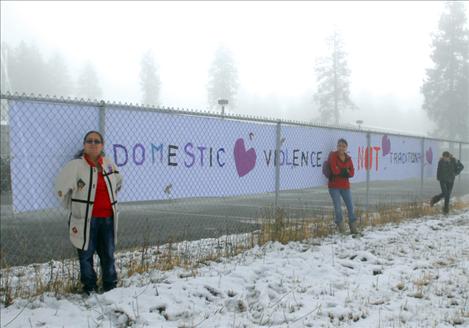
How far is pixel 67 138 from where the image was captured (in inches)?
191

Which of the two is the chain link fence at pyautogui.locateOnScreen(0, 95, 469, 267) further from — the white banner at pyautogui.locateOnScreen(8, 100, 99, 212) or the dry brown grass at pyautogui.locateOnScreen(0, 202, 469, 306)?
the dry brown grass at pyautogui.locateOnScreen(0, 202, 469, 306)

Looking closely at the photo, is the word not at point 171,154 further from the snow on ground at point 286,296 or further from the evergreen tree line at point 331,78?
the evergreen tree line at point 331,78

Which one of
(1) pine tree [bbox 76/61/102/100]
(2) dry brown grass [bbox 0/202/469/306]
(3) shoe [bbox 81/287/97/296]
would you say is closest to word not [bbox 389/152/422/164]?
(2) dry brown grass [bbox 0/202/469/306]

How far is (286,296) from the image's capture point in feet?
15.7

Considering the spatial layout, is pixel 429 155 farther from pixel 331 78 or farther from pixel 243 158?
pixel 331 78

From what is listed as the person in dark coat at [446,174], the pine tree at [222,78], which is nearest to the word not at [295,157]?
the person in dark coat at [446,174]

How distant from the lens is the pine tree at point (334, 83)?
162ft

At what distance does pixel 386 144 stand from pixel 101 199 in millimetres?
8778

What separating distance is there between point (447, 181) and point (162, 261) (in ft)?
27.3

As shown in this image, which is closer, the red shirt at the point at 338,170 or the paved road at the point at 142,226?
the paved road at the point at 142,226

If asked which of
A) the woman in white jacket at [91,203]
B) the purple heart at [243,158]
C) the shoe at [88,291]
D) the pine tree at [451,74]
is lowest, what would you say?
the shoe at [88,291]

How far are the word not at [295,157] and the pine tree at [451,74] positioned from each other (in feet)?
106

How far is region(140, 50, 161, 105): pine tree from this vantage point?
6431 centimetres

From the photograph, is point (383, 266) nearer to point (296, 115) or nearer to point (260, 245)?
point (260, 245)
